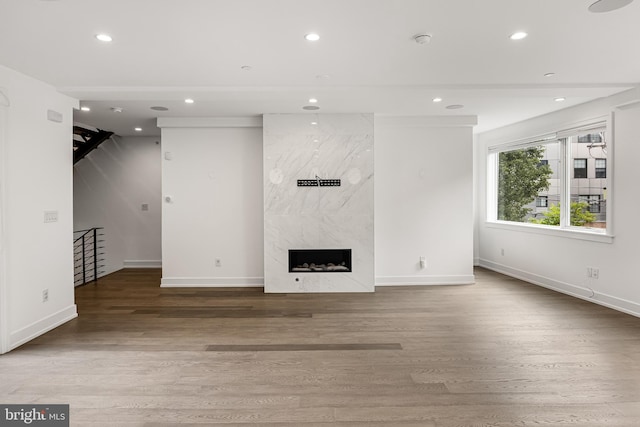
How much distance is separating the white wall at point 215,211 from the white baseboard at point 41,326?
1627mm

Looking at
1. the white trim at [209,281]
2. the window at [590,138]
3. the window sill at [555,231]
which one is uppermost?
the window at [590,138]

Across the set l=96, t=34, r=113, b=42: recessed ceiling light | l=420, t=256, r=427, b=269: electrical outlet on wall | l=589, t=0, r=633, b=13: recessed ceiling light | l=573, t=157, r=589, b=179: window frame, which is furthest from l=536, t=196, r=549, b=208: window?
l=96, t=34, r=113, b=42: recessed ceiling light

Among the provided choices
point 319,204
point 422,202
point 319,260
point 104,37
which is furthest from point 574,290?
point 104,37

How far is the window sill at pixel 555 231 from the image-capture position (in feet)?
15.0

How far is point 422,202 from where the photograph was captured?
5.77 metres

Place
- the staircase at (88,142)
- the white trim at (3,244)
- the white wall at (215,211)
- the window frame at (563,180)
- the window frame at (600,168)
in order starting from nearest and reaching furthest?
the white trim at (3,244)
the window frame at (563,180)
the window frame at (600,168)
the white wall at (215,211)
the staircase at (88,142)

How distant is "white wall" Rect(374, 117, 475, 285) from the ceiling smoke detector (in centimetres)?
285

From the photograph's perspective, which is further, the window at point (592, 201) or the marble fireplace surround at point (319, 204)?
the marble fireplace surround at point (319, 204)

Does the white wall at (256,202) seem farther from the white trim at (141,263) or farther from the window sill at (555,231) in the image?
the white trim at (141,263)

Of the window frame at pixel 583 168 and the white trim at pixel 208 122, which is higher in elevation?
the white trim at pixel 208 122

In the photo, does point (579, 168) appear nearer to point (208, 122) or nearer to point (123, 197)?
point (208, 122)

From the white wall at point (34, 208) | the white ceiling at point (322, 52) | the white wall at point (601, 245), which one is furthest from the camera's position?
the white wall at point (601, 245)

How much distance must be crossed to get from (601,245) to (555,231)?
2.54 feet

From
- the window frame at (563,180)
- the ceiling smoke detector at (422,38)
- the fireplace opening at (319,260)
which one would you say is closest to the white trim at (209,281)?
the fireplace opening at (319,260)
